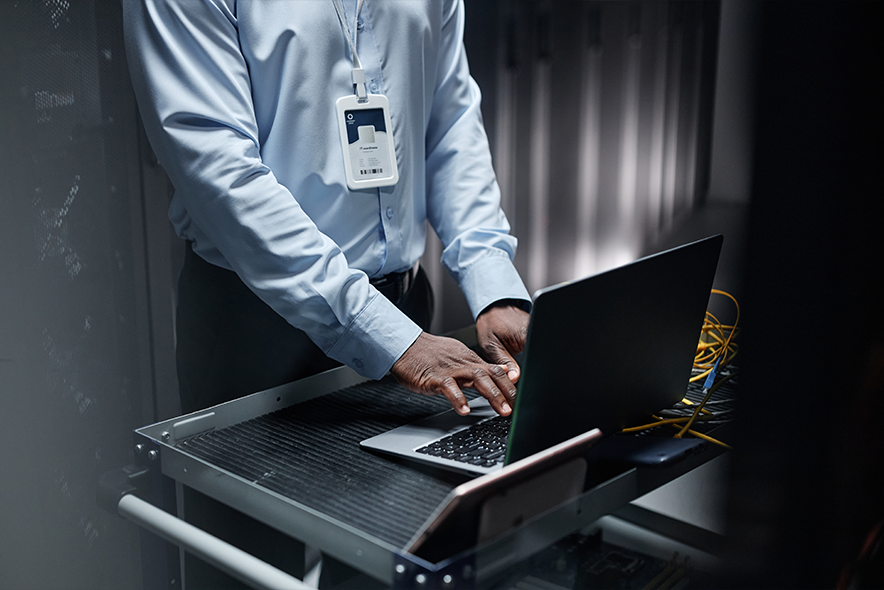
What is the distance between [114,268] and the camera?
4.94 ft

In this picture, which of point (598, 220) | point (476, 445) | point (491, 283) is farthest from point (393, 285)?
point (598, 220)

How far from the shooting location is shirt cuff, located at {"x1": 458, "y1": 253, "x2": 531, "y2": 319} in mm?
1246

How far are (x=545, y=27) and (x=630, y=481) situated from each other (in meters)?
1.35

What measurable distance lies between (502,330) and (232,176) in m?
0.47

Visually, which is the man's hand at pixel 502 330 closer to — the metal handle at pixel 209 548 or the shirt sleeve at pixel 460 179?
the shirt sleeve at pixel 460 179

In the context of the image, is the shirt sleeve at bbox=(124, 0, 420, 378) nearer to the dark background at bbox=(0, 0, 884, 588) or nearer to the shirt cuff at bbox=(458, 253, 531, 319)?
the shirt cuff at bbox=(458, 253, 531, 319)

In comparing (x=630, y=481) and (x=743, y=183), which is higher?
(x=743, y=183)

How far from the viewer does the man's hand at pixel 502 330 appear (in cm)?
117

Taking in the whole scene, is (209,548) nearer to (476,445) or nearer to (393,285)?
(476,445)

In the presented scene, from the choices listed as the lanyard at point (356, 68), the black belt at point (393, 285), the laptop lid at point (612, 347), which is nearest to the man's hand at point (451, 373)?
the laptop lid at point (612, 347)

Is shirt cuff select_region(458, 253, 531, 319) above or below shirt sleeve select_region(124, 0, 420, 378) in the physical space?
below

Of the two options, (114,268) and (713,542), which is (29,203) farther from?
(713,542)

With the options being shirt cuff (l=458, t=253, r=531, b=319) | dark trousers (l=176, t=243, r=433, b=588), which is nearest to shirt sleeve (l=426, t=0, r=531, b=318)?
shirt cuff (l=458, t=253, r=531, b=319)

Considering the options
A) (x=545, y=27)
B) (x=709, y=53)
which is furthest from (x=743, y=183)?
(x=545, y=27)
